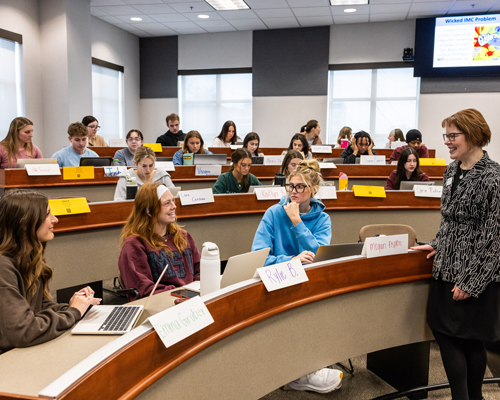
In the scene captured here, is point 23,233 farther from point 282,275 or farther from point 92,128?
point 92,128

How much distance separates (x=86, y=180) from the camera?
13.0 ft

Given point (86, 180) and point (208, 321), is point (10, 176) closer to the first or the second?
point (86, 180)

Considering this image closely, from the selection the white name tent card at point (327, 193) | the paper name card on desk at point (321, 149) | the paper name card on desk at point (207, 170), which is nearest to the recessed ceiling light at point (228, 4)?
the paper name card on desk at point (321, 149)

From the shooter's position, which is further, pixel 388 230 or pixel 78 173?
pixel 78 173

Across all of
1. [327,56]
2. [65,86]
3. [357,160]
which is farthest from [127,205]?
[327,56]

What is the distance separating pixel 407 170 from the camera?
13.4 ft

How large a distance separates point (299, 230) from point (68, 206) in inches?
54.9

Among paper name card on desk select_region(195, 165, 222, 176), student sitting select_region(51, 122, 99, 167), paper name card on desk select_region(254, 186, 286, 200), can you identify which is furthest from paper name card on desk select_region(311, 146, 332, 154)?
student sitting select_region(51, 122, 99, 167)

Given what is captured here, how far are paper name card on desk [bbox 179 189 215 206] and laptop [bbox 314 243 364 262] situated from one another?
1544 mm

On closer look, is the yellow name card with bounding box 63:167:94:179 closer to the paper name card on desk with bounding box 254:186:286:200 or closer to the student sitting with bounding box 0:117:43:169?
the student sitting with bounding box 0:117:43:169

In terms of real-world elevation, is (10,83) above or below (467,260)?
above

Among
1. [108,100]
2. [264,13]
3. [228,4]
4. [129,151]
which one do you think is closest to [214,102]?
[108,100]

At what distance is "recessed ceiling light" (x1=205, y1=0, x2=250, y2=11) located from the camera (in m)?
6.94

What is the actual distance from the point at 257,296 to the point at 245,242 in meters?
2.03
